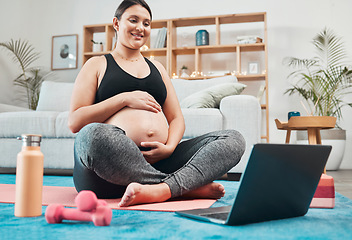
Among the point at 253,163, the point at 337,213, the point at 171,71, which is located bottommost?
the point at 337,213

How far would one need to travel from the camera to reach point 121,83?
4.04 ft

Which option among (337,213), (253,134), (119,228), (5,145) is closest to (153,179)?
(119,228)

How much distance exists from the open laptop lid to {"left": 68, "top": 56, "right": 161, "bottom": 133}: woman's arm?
539mm

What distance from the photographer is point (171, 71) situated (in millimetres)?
4020

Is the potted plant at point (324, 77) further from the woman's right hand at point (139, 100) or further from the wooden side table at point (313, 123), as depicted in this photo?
the woman's right hand at point (139, 100)

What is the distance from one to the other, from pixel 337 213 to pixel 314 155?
0.98 ft

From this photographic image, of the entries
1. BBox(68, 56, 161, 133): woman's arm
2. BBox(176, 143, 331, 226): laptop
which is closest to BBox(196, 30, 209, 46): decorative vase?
BBox(68, 56, 161, 133): woman's arm

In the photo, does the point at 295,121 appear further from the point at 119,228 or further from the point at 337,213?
the point at 119,228

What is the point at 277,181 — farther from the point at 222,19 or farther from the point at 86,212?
the point at 222,19

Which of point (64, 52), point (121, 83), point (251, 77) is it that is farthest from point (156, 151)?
point (64, 52)

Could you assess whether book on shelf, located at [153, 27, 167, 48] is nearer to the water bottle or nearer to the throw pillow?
the throw pillow

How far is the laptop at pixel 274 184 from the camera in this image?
2.35 feet

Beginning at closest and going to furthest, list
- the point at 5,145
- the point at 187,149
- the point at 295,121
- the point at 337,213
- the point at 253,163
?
1. the point at 253,163
2. the point at 337,213
3. the point at 187,149
4. the point at 5,145
5. the point at 295,121

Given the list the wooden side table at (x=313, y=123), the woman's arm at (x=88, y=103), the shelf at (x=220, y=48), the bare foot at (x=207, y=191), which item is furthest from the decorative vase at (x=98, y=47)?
the bare foot at (x=207, y=191)
